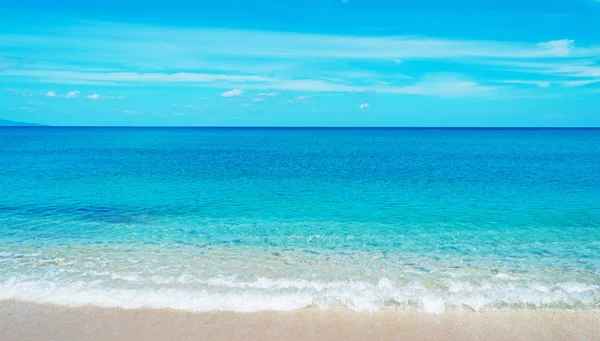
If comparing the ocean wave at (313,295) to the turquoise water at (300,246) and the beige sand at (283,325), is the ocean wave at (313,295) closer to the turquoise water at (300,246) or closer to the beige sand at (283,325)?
the turquoise water at (300,246)

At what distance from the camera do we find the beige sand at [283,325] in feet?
30.1

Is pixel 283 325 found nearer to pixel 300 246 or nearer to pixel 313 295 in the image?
pixel 313 295

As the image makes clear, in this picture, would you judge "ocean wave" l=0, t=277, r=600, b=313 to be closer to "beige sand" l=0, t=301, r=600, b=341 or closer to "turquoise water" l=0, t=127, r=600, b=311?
"turquoise water" l=0, t=127, r=600, b=311

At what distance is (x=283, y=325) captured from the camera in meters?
9.62

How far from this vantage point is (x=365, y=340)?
29.6 feet

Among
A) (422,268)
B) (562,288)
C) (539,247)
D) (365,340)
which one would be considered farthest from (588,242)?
(365,340)

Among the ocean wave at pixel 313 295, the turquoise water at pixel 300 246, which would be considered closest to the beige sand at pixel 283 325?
the ocean wave at pixel 313 295

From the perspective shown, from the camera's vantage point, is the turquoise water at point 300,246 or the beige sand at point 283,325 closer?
the beige sand at point 283,325

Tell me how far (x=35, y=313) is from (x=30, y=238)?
282 inches

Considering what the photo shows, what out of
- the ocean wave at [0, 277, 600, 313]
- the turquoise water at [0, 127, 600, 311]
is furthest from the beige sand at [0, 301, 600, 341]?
the turquoise water at [0, 127, 600, 311]

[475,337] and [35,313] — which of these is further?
[35,313]

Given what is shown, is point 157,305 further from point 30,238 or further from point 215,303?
point 30,238

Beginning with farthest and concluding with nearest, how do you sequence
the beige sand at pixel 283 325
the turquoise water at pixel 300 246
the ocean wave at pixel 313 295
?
the turquoise water at pixel 300 246
the ocean wave at pixel 313 295
the beige sand at pixel 283 325

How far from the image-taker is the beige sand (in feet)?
30.1
